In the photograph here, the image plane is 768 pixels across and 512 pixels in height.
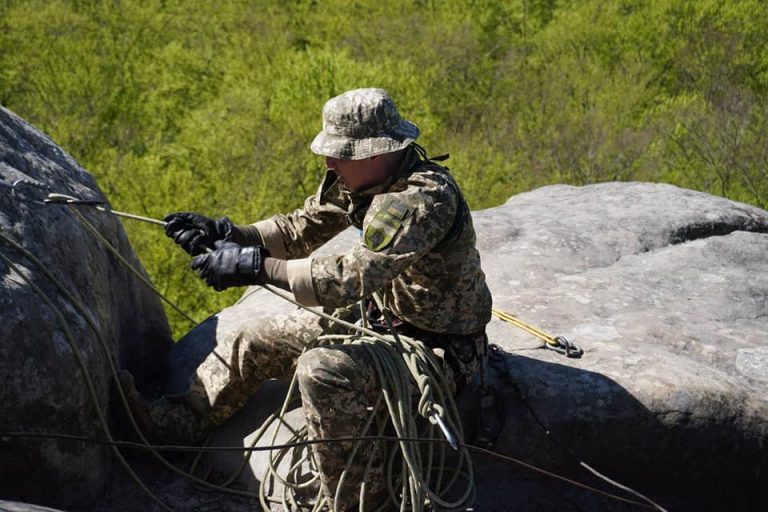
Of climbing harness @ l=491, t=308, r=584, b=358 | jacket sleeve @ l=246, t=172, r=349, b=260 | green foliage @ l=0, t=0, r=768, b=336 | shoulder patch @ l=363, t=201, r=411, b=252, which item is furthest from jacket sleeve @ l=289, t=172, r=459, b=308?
green foliage @ l=0, t=0, r=768, b=336

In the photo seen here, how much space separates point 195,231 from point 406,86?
1685 centimetres

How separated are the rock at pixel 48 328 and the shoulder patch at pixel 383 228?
50.9 inches

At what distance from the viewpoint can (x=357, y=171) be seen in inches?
167

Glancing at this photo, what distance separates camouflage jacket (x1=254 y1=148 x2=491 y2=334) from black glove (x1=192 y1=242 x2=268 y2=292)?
14 centimetres

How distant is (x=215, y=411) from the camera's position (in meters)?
4.72

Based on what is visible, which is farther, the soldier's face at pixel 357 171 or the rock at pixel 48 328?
the soldier's face at pixel 357 171

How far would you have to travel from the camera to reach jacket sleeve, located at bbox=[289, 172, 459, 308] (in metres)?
3.98

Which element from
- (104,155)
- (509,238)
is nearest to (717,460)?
(509,238)

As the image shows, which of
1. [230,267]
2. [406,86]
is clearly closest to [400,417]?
[230,267]

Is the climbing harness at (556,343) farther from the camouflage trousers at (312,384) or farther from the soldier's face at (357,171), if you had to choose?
the soldier's face at (357,171)

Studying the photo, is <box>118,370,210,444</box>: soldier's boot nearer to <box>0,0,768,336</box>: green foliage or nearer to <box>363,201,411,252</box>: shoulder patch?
<box>363,201,411,252</box>: shoulder patch

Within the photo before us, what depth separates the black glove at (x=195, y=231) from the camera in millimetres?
4281

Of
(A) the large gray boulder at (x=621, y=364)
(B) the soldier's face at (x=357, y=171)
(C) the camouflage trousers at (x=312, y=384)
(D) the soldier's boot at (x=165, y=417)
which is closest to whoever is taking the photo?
(C) the camouflage trousers at (x=312, y=384)

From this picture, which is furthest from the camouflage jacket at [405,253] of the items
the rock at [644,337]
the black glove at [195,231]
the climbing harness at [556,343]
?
the climbing harness at [556,343]
